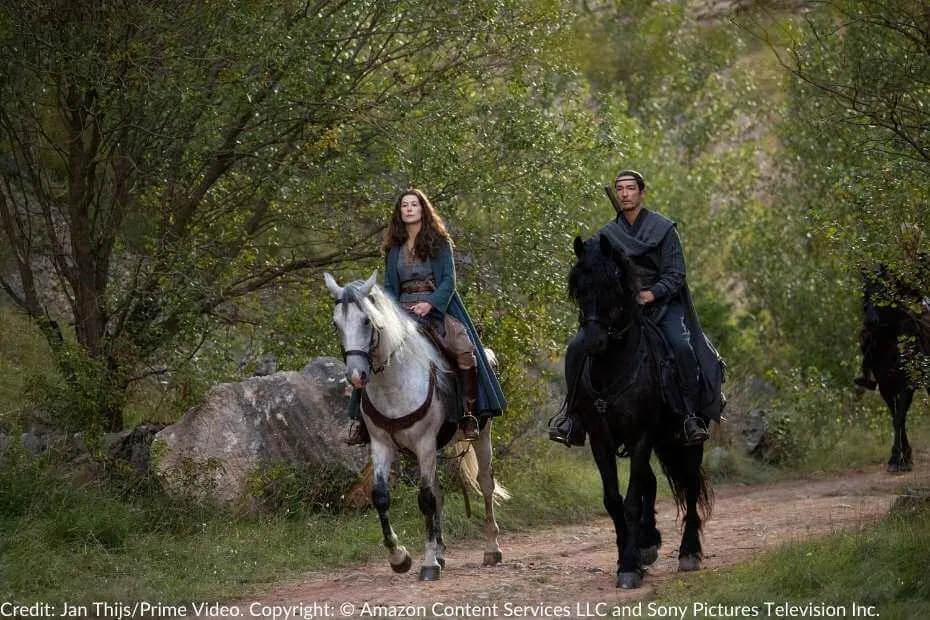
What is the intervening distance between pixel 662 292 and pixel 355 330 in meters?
2.42

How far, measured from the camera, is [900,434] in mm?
16750

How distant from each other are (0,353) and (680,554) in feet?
33.5

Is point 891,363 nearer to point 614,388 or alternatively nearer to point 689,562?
point 689,562

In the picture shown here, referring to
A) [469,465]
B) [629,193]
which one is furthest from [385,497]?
[629,193]

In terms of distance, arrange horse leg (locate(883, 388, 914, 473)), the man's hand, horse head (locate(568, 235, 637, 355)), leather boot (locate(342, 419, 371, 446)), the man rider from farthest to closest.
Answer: horse leg (locate(883, 388, 914, 473)) < leather boot (locate(342, 419, 371, 446)) < the man rider < the man's hand < horse head (locate(568, 235, 637, 355))

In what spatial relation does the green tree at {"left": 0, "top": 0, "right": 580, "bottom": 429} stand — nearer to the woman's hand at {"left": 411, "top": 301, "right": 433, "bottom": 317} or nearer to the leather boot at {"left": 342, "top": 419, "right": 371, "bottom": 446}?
the leather boot at {"left": 342, "top": 419, "right": 371, "bottom": 446}

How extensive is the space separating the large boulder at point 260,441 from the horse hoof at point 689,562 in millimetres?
3810

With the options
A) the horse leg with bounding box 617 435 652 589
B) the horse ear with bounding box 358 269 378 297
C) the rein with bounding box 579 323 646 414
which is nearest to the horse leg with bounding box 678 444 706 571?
the horse leg with bounding box 617 435 652 589

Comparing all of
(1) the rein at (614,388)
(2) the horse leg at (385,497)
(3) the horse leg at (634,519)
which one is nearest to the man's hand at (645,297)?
(1) the rein at (614,388)

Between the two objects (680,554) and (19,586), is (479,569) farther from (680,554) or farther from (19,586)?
(19,586)

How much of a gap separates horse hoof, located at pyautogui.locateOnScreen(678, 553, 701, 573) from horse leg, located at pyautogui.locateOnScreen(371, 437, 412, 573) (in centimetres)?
216

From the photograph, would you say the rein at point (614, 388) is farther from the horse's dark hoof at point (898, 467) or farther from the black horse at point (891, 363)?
the horse's dark hoof at point (898, 467)

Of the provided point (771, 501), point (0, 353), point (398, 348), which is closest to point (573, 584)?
point (398, 348)

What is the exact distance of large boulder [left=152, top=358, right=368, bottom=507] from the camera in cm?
1155
